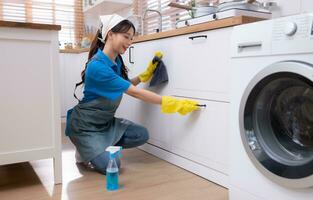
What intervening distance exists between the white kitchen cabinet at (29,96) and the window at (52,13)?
272 cm

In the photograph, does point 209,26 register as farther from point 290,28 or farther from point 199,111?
point 290,28

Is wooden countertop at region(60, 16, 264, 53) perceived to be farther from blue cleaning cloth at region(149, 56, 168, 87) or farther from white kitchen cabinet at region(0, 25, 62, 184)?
white kitchen cabinet at region(0, 25, 62, 184)

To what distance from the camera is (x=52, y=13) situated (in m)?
4.02

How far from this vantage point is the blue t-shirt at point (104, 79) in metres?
1.64

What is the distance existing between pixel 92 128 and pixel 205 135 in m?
0.68

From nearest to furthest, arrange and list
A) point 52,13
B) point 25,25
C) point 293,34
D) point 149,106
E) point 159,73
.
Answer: point 293,34, point 25,25, point 159,73, point 149,106, point 52,13

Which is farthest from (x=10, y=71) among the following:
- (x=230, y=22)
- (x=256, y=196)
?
(x=256, y=196)

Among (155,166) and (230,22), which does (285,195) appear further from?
(155,166)

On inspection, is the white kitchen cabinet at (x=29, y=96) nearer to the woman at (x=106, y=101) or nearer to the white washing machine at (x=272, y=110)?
the woman at (x=106, y=101)

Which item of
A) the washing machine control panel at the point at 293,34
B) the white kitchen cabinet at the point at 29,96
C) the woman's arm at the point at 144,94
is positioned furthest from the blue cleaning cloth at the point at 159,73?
the washing machine control panel at the point at 293,34

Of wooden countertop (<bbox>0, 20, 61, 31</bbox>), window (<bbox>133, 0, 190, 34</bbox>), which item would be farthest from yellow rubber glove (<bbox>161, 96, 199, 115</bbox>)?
window (<bbox>133, 0, 190, 34</bbox>)

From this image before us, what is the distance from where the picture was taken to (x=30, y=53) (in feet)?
4.69

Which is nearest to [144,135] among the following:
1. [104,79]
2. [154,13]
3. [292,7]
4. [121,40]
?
[104,79]

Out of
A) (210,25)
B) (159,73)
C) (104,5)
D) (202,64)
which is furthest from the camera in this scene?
(104,5)
